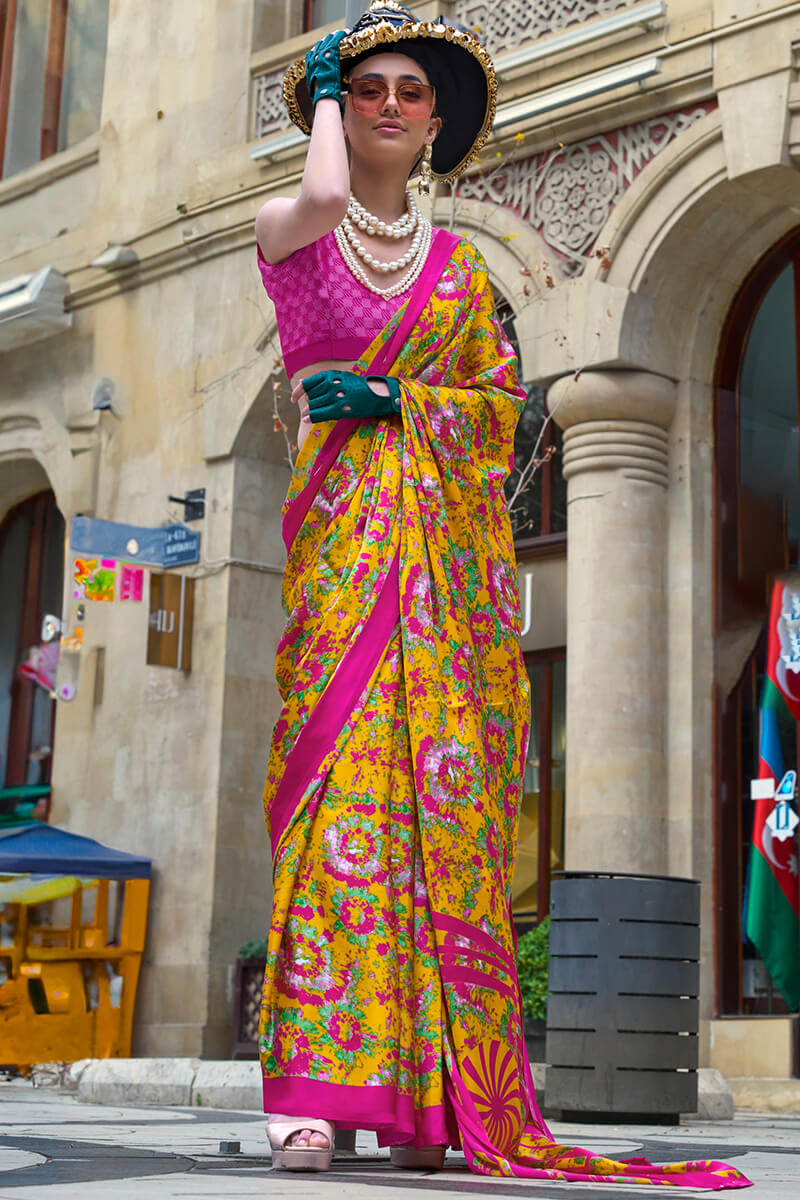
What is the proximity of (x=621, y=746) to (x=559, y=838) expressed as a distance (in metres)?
1.30

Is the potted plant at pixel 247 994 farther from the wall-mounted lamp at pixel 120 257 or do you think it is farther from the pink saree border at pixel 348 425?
the pink saree border at pixel 348 425

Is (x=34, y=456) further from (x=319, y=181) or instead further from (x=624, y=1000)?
(x=319, y=181)

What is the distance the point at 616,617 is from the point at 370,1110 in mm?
6621

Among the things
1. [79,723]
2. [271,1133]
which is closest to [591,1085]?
[271,1133]

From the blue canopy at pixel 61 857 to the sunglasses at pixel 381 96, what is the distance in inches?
300

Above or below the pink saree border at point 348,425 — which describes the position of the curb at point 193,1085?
below

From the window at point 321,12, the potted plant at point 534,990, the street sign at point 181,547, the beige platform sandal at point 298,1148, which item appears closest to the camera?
the beige platform sandal at point 298,1148

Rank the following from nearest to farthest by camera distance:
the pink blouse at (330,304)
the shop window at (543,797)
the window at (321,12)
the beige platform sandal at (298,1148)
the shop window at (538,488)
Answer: the beige platform sandal at (298,1148) → the pink blouse at (330,304) → the shop window at (543,797) → the shop window at (538,488) → the window at (321,12)

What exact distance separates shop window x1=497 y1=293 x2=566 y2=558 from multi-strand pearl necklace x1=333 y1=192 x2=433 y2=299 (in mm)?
6977

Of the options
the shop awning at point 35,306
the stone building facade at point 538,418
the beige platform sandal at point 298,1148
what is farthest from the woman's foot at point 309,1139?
the shop awning at point 35,306

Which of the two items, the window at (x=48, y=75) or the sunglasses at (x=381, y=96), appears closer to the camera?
the sunglasses at (x=381, y=96)

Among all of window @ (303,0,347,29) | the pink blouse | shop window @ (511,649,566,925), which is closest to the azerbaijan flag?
shop window @ (511,649,566,925)

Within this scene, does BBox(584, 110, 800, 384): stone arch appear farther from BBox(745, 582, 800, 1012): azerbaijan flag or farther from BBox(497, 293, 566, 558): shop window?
BBox(745, 582, 800, 1012): azerbaijan flag

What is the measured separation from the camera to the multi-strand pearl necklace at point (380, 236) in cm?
382
